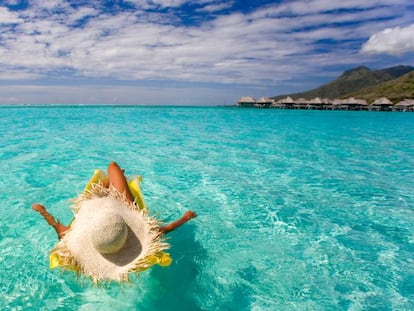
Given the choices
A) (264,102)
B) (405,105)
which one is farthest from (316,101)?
(405,105)

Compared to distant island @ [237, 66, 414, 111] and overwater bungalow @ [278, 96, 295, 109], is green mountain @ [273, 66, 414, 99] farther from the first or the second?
overwater bungalow @ [278, 96, 295, 109]

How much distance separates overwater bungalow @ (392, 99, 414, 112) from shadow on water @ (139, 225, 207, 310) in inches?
1800

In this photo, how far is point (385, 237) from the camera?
3861mm

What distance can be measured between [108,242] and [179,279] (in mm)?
1328

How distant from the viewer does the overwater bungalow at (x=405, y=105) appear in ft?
130

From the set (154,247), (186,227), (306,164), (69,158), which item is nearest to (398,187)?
(306,164)

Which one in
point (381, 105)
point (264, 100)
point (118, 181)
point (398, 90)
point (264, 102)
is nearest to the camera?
point (118, 181)

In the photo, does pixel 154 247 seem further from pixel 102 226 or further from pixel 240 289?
pixel 240 289

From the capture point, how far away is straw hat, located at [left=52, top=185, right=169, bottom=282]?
1.88 metres

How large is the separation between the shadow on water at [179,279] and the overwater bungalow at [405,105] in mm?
45712

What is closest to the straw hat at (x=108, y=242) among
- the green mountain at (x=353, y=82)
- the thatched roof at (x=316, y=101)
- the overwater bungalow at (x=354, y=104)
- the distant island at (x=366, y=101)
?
the distant island at (x=366, y=101)

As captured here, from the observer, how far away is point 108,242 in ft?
6.15

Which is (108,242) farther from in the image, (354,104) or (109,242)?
(354,104)

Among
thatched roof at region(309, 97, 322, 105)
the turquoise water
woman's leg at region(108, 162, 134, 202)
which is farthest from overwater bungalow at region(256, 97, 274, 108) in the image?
woman's leg at region(108, 162, 134, 202)
